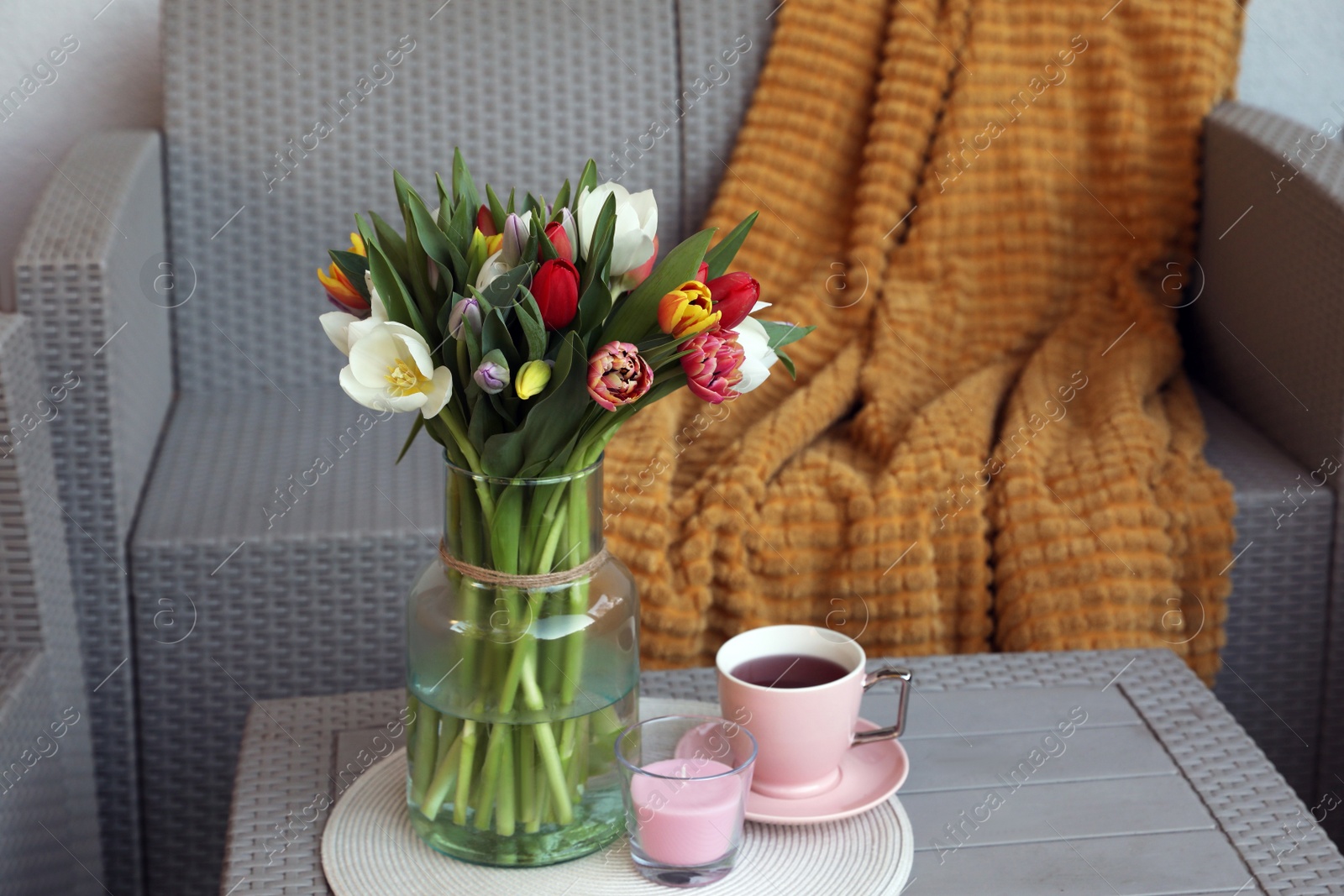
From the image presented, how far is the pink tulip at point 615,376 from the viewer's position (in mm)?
599

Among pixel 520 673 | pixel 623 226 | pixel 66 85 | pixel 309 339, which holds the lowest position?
pixel 309 339

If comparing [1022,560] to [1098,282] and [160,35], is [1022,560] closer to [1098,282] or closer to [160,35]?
[1098,282]

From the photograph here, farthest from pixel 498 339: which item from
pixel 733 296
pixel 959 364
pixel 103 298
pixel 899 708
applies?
pixel 959 364

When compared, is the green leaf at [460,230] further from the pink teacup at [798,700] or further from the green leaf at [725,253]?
the pink teacup at [798,700]

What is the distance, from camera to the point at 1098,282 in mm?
1576

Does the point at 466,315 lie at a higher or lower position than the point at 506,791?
higher

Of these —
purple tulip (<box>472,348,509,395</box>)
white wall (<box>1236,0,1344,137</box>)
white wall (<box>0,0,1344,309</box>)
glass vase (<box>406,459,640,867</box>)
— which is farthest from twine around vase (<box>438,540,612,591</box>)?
Result: white wall (<box>1236,0,1344,137</box>)

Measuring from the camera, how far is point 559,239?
63 centimetres

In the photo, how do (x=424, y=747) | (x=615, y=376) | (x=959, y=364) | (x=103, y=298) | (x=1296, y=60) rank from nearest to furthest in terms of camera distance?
(x=615, y=376) < (x=424, y=747) < (x=103, y=298) < (x=959, y=364) < (x=1296, y=60)

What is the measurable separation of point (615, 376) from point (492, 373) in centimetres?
6

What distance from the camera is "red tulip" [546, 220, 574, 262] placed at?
2.06 ft

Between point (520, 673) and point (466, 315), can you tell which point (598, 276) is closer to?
point (466, 315)

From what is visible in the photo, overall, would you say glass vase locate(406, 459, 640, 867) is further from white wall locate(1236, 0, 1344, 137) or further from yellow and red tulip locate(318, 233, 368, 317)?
white wall locate(1236, 0, 1344, 137)

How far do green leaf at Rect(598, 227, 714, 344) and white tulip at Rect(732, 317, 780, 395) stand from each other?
0.04 m
